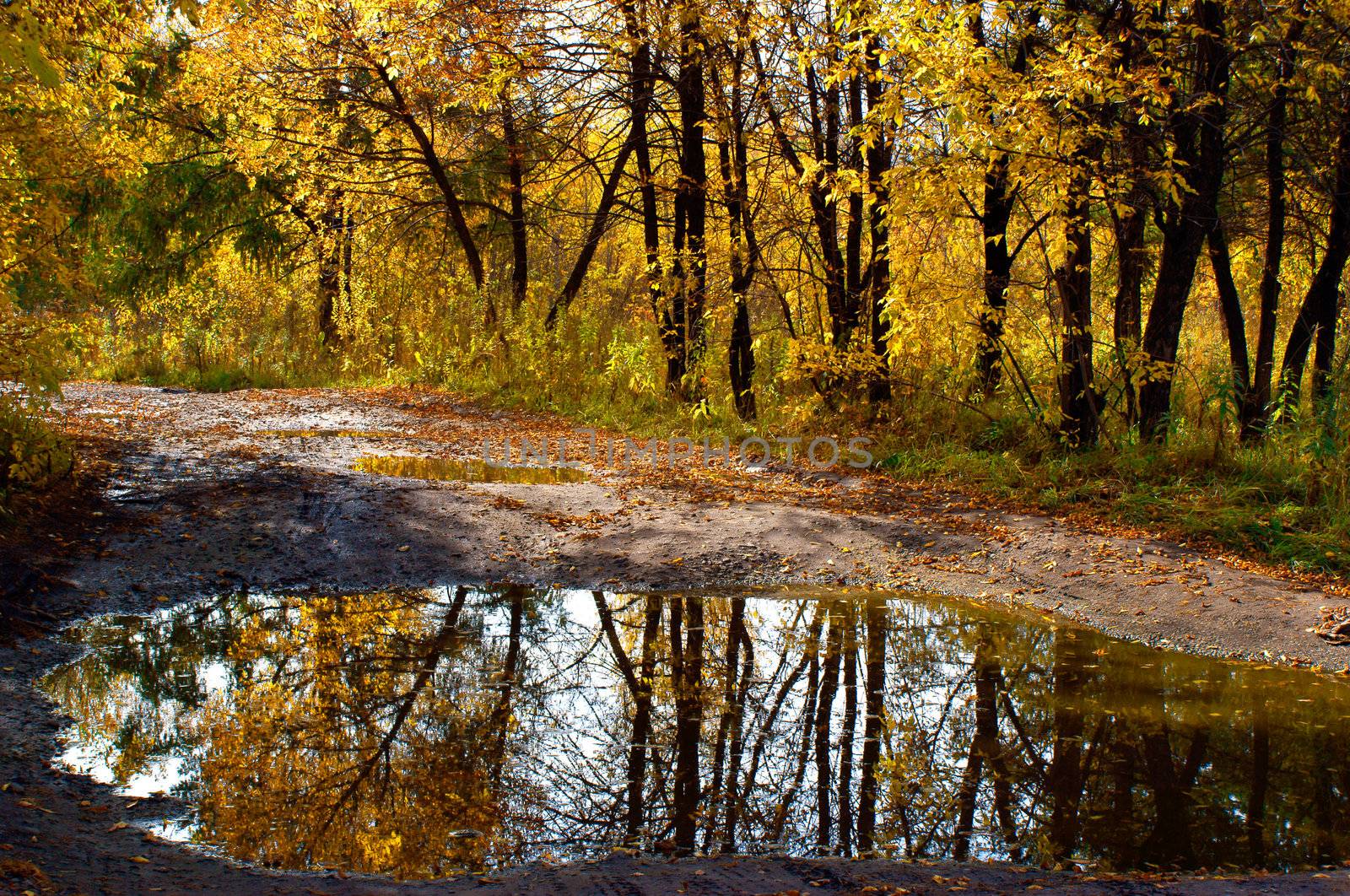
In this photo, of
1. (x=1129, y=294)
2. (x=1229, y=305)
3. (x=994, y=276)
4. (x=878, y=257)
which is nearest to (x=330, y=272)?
(x=878, y=257)

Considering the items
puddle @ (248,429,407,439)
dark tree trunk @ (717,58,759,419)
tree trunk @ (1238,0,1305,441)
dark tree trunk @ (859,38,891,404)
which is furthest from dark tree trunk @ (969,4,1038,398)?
puddle @ (248,429,407,439)

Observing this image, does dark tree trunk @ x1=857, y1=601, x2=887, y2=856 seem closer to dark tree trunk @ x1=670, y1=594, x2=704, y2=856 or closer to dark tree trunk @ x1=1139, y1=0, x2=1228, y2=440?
dark tree trunk @ x1=670, y1=594, x2=704, y2=856

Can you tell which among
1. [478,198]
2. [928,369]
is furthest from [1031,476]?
[478,198]

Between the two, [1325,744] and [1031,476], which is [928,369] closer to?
[1031,476]

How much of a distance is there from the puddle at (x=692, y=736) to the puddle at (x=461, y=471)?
121 inches

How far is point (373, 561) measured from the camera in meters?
6.36

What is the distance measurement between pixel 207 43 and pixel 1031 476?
15.8 m

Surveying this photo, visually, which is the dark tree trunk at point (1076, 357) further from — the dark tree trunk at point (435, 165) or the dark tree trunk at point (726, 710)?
the dark tree trunk at point (435, 165)

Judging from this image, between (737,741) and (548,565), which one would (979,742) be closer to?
(737,741)

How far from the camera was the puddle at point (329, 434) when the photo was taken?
10.7 metres

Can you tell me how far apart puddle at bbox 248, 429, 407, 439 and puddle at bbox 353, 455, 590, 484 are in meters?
1.51

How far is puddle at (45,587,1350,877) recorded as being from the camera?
3350mm

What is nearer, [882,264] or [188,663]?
[188,663]

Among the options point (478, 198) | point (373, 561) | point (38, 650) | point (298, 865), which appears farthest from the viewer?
point (478, 198)
